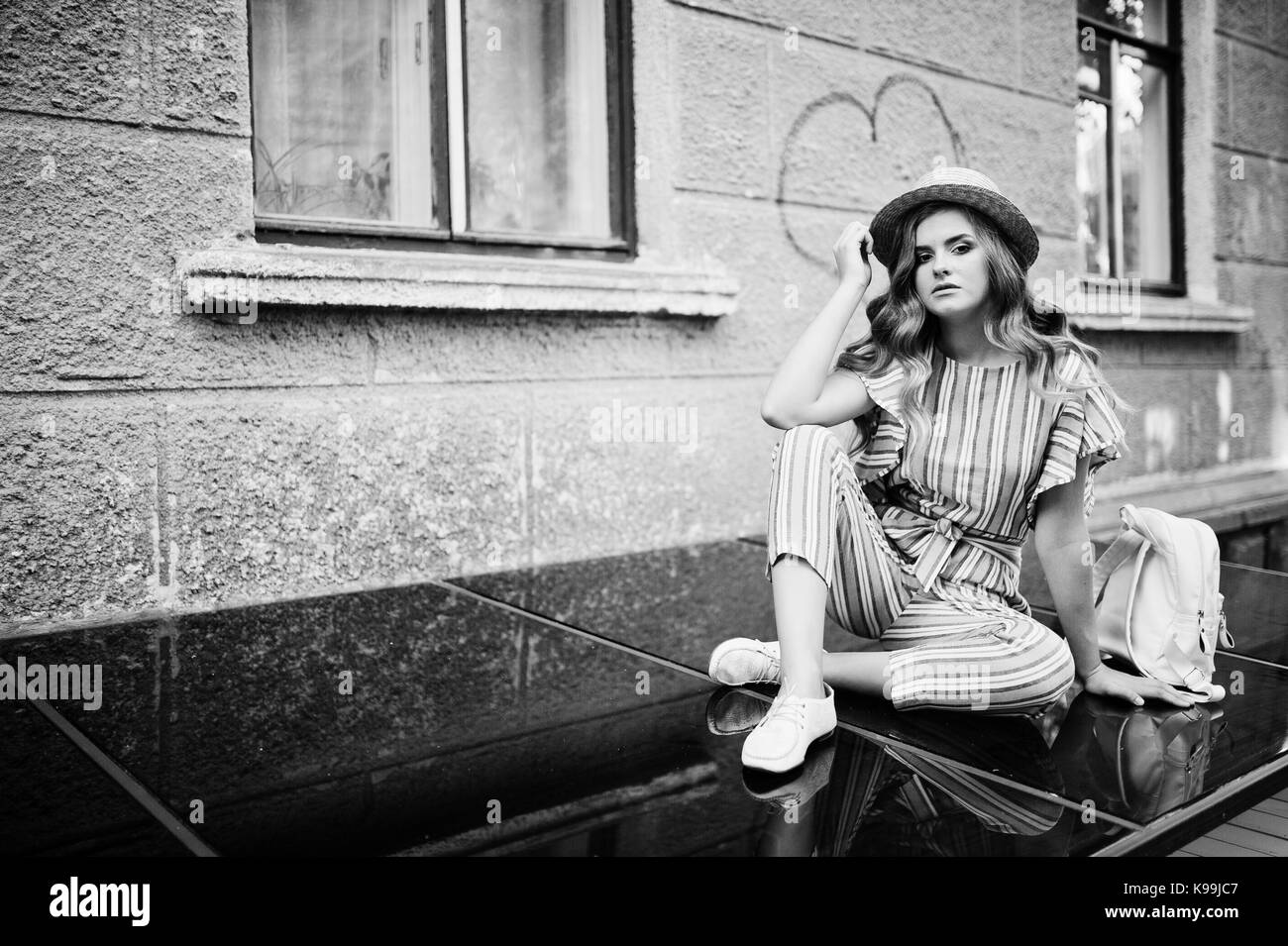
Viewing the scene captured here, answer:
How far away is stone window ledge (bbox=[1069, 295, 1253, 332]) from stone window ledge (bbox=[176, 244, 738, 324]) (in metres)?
2.36

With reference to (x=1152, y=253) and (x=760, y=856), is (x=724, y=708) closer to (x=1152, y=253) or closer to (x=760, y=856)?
(x=760, y=856)

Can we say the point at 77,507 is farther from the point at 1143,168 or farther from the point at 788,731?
the point at 1143,168

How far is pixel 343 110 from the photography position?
362cm

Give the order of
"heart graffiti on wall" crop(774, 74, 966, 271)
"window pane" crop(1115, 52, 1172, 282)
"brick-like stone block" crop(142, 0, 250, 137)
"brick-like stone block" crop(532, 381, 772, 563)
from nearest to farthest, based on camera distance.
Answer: "brick-like stone block" crop(142, 0, 250, 137) < "brick-like stone block" crop(532, 381, 772, 563) < "heart graffiti on wall" crop(774, 74, 966, 271) < "window pane" crop(1115, 52, 1172, 282)

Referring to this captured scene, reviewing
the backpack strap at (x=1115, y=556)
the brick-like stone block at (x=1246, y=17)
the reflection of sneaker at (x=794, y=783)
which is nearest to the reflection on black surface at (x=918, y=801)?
the reflection of sneaker at (x=794, y=783)

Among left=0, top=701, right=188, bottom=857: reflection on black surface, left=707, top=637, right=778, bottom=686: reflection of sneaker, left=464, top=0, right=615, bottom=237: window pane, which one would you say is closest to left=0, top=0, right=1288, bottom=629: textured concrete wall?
left=464, top=0, right=615, bottom=237: window pane

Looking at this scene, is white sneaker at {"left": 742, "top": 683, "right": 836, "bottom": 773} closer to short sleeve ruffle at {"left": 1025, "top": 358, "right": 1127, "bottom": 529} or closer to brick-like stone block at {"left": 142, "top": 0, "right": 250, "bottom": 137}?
short sleeve ruffle at {"left": 1025, "top": 358, "right": 1127, "bottom": 529}

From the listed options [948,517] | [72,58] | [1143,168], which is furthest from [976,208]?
[1143,168]

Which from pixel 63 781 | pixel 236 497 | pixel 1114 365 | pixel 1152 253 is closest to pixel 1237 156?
pixel 1152 253

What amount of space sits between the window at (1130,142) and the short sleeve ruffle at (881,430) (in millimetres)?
3847

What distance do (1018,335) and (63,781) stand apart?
2.12 meters

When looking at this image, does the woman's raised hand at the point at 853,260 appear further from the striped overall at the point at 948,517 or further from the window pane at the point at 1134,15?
the window pane at the point at 1134,15

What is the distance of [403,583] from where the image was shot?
3525mm

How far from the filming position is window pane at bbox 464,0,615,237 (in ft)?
12.9
